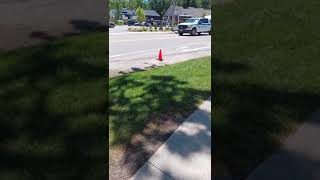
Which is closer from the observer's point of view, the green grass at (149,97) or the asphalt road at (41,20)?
the green grass at (149,97)

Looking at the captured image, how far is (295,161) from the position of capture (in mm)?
4113

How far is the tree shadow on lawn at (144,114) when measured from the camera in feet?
15.1

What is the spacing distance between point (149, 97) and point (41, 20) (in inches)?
606

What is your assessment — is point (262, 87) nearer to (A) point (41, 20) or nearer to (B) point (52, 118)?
(B) point (52, 118)

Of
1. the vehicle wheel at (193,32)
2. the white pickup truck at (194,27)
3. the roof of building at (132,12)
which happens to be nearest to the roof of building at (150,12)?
the roof of building at (132,12)

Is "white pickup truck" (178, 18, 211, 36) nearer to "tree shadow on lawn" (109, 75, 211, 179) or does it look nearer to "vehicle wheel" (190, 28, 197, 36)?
"vehicle wheel" (190, 28, 197, 36)

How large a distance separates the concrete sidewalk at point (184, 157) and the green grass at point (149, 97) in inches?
23.4

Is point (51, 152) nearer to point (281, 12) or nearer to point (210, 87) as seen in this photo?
point (210, 87)

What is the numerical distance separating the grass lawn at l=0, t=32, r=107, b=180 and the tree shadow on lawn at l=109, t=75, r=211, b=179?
23cm

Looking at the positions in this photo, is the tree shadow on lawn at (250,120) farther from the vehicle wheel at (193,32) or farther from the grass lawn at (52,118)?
the vehicle wheel at (193,32)

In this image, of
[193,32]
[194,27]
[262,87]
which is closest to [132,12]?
[193,32]

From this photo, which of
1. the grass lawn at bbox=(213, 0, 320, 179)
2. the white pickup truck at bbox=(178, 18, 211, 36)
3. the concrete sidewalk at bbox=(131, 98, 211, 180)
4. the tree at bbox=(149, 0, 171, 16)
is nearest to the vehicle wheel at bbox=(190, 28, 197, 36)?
the white pickup truck at bbox=(178, 18, 211, 36)

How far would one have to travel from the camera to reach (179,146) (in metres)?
4.86

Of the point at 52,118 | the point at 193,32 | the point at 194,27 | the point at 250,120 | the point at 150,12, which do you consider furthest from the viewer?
the point at 150,12
